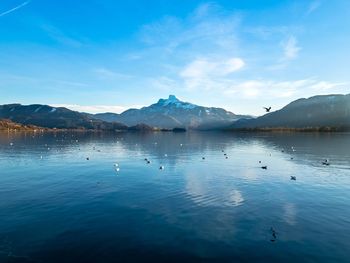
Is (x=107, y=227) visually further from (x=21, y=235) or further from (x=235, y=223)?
(x=235, y=223)

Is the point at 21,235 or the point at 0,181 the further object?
the point at 0,181

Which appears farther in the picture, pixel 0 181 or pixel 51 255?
pixel 0 181

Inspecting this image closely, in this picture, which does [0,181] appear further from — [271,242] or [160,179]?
[271,242]

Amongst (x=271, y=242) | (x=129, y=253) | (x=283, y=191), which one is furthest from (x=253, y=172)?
(x=129, y=253)

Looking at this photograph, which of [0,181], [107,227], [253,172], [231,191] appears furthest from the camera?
[253,172]

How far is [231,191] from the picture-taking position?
4778 centimetres

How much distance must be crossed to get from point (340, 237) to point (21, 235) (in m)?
29.7

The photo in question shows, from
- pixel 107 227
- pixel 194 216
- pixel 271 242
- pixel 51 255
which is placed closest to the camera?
pixel 51 255

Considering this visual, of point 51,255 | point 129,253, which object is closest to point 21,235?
point 51,255

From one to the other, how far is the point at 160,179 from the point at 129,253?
3326 cm

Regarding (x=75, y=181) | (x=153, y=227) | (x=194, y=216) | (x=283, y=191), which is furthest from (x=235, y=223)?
(x=75, y=181)

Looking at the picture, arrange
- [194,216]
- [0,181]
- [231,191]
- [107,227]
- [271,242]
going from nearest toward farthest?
1. [271,242]
2. [107,227]
3. [194,216]
4. [231,191]
5. [0,181]

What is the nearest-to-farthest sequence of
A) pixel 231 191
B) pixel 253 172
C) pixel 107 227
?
1. pixel 107 227
2. pixel 231 191
3. pixel 253 172

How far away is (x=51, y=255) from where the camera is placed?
23984mm
